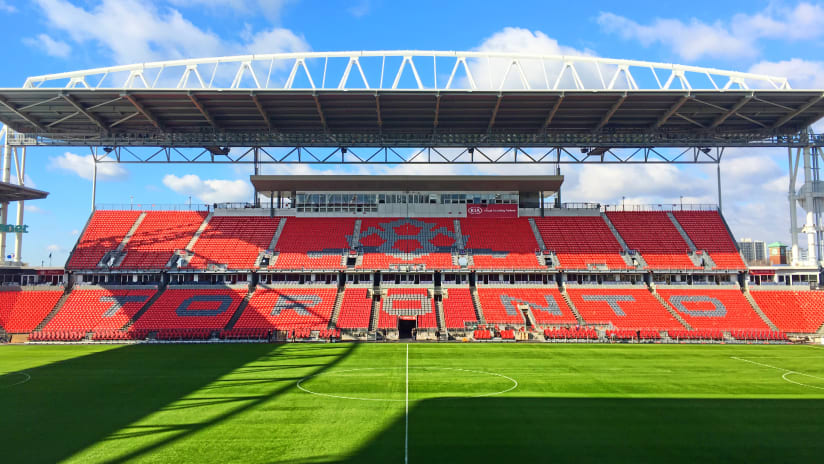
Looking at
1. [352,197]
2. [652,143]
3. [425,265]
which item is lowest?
[425,265]

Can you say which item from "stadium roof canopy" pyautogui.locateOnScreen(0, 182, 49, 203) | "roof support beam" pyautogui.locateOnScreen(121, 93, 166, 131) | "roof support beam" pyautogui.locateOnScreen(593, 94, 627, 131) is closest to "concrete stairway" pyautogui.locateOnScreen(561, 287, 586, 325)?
"roof support beam" pyautogui.locateOnScreen(593, 94, 627, 131)

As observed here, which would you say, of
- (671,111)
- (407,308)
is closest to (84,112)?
(407,308)

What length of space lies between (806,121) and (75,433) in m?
59.3

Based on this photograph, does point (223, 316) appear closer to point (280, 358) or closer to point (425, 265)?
point (280, 358)

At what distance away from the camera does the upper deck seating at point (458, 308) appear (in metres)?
42.3

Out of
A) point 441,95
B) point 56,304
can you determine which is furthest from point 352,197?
point 56,304

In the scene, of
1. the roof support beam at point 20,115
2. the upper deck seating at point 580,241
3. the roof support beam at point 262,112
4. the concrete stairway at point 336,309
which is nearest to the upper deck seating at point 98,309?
the roof support beam at point 20,115

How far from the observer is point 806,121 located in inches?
1890

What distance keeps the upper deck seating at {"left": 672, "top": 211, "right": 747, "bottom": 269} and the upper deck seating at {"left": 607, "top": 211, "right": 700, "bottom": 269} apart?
4.88 ft

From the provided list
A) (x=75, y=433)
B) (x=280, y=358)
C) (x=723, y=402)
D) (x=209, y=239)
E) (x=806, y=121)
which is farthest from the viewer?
(x=209, y=239)

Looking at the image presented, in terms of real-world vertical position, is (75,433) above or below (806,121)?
below

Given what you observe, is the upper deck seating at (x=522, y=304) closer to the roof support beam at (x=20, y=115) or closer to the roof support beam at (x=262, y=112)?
the roof support beam at (x=262, y=112)

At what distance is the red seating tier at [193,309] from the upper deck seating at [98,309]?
1.63 meters

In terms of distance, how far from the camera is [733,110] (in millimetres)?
44156
